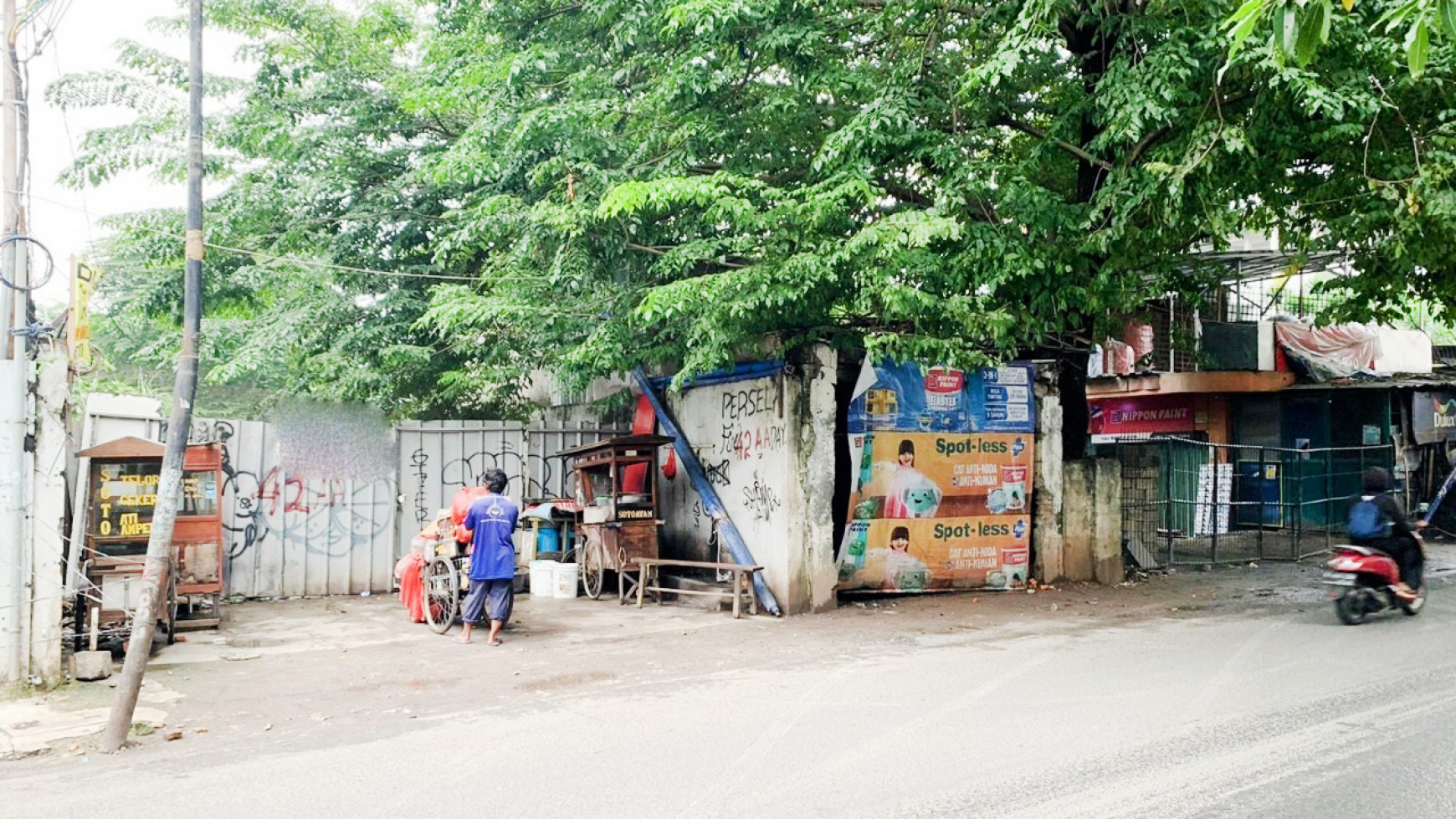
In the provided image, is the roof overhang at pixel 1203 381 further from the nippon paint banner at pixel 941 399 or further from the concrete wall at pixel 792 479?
the concrete wall at pixel 792 479

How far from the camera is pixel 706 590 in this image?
12.8m

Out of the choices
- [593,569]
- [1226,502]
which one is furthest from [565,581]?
[1226,502]

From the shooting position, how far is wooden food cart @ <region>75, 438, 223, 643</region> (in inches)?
360

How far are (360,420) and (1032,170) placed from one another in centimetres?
898

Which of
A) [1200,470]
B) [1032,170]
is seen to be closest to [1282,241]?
[1032,170]

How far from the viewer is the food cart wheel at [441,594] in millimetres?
10656

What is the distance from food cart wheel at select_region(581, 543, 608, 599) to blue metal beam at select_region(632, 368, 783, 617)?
145 cm

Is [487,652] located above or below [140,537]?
below

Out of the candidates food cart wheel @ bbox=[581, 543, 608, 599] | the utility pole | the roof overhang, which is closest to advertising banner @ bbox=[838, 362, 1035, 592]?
food cart wheel @ bbox=[581, 543, 608, 599]

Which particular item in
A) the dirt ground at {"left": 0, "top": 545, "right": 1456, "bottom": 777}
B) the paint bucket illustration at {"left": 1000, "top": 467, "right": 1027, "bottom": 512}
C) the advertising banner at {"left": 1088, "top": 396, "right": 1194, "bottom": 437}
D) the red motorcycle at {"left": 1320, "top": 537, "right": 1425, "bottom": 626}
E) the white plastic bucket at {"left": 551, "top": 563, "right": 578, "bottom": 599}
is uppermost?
the advertising banner at {"left": 1088, "top": 396, "right": 1194, "bottom": 437}

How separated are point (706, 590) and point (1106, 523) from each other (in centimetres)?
545

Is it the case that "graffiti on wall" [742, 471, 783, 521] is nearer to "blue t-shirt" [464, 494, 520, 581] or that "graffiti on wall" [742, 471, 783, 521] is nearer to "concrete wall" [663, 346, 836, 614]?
"concrete wall" [663, 346, 836, 614]

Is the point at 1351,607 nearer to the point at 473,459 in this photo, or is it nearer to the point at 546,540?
the point at 546,540

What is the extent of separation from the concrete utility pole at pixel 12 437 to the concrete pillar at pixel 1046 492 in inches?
429
